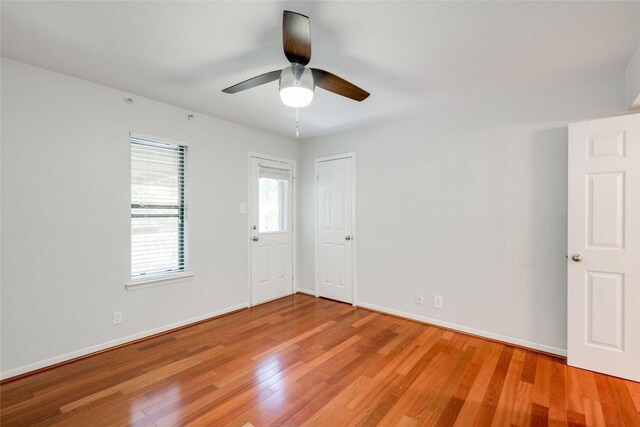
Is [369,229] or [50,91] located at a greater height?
[50,91]

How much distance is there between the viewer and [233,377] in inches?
91.4

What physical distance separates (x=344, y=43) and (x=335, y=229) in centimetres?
271

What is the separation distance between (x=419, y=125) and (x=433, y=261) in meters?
1.63

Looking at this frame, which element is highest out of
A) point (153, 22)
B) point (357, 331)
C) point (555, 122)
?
point (153, 22)

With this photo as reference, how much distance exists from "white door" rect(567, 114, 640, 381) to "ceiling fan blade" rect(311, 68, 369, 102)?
1893mm

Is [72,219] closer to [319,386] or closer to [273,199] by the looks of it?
[273,199]

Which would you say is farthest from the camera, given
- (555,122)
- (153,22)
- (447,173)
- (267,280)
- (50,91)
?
(267,280)

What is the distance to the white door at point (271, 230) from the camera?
13.6 feet

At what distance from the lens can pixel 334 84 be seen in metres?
2.07

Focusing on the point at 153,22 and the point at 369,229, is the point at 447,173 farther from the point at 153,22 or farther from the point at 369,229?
the point at 153,22

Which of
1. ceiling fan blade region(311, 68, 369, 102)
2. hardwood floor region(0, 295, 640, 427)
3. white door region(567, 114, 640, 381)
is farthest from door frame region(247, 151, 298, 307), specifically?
white door region(567, 114, 640, 381)

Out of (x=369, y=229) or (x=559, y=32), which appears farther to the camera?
(x=369, y=229)

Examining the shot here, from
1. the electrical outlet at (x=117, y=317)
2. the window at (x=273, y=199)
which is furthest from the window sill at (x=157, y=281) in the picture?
the window at (x=273, y=199)

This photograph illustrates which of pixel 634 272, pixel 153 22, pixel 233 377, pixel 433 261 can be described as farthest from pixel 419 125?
pixel 233 377
